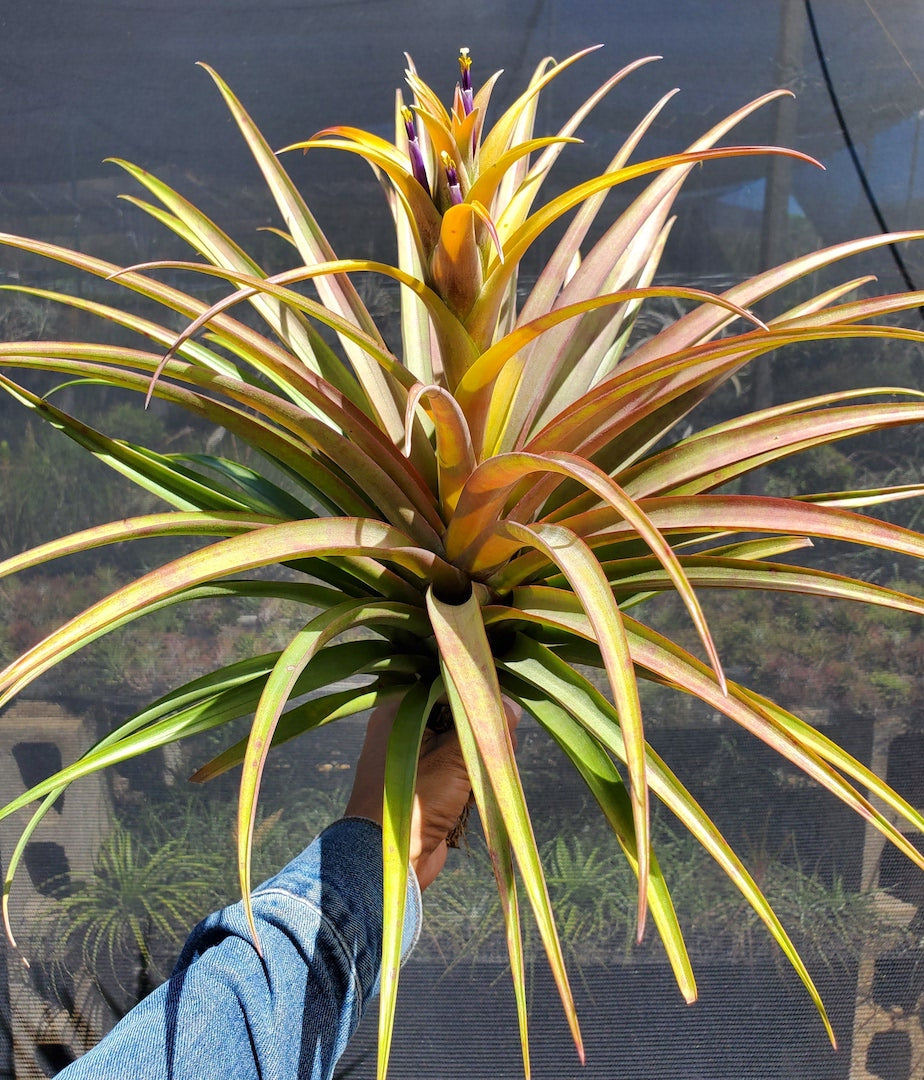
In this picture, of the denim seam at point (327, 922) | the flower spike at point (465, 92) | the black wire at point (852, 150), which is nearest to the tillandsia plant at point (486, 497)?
the flower spike at point (465, 92)

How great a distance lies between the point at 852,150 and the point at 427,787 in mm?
1271

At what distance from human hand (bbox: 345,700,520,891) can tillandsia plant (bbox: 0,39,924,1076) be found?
0.17 feet

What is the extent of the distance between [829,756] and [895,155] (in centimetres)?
119

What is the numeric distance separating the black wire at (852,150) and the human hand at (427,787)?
111 centimetres

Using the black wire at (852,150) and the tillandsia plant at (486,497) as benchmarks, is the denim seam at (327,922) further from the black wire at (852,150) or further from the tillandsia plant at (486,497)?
the black wire at (852,150)

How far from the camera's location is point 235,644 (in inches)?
54.5

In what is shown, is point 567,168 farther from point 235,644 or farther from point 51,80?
point 235,644

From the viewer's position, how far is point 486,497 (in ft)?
1.73

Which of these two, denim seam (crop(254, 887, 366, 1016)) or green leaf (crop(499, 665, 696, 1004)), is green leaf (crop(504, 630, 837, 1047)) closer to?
green leaf (crop(499, 665, 696, 1004))

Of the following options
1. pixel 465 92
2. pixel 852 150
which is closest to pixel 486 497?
pixel 465 92

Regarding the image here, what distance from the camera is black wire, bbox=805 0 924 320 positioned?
4.26ft

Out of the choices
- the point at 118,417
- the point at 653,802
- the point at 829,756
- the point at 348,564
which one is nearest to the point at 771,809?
the point at 653,802

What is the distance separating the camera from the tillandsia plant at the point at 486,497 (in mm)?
449

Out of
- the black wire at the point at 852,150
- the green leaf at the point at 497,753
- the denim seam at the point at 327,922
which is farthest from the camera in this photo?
the black wire at the point at 852,150
